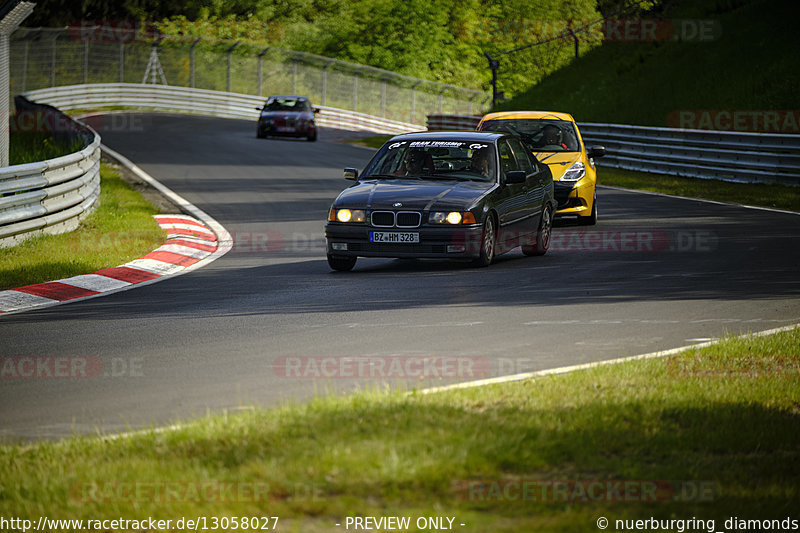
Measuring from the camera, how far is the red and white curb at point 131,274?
442 inches

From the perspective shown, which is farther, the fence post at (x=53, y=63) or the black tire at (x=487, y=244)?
the fence post at (x=53, y=63)

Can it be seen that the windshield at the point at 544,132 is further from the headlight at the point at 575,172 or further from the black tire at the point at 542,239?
the black tire at the point at 542,239

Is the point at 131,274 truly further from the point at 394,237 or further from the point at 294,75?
the point at 294,75

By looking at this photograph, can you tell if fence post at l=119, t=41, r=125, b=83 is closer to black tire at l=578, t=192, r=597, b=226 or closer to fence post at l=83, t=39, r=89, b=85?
fence post at l=83, t=39, r=89, b=85

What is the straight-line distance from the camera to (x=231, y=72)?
58.4 meters

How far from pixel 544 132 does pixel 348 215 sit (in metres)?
6.90

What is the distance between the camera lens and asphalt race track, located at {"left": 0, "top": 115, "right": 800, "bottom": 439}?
23.3 feet

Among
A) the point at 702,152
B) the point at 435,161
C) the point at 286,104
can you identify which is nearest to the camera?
A: the point at 435,161

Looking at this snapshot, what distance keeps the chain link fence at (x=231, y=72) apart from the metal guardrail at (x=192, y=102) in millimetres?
770

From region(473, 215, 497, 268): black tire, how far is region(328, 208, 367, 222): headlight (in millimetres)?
1362

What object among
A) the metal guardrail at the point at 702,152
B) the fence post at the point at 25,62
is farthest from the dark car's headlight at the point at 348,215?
the fence post at the point at 25,62

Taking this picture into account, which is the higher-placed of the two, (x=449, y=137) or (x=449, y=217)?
(x=449, y=137)
